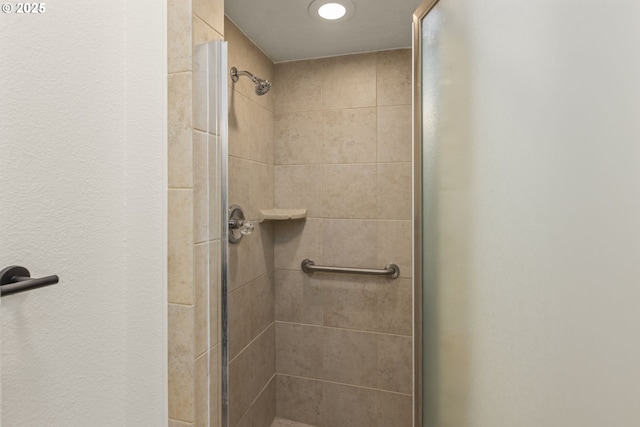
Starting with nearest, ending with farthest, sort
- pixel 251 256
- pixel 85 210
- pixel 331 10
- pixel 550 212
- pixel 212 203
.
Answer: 1. pixel 550 212
2. pixel 85 210
3. pixel 212 203
4. pixel 331 10
5. pixel 251 256

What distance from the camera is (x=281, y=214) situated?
158 centimetres

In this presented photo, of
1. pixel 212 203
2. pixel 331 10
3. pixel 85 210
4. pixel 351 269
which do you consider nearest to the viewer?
pixel 85 210

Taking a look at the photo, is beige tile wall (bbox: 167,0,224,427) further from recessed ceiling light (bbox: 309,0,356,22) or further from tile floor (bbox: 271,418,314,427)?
tile floor (bbox: 271,418,314,427)

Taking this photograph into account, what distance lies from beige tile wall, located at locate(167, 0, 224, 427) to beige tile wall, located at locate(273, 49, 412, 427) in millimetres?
1023

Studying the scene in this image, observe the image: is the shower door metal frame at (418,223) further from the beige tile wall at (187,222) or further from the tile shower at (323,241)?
the tile shower at (323,241)

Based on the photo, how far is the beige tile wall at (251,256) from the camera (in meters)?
1.36

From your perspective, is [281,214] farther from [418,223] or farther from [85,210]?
[85,210]

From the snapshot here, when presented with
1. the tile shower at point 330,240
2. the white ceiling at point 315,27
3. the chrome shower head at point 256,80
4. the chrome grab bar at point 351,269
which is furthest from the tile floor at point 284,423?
the white ceiling at point 315,27

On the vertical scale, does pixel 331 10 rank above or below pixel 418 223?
above

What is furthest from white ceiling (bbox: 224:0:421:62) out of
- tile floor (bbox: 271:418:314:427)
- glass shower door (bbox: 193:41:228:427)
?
tile floor (bbox: 271:418:314:427)

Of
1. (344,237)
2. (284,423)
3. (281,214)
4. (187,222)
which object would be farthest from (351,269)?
(187,222)

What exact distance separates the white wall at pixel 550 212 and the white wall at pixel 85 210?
0.70m

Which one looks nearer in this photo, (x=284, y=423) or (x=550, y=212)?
(x=550, y=212)

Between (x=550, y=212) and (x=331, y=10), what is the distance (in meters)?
1.22
